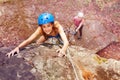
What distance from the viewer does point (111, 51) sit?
578 inches

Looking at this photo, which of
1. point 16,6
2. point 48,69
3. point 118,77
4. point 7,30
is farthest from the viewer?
point 16,6

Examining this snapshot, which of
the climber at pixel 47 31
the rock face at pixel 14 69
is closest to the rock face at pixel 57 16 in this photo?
the climber at pixel 47 31

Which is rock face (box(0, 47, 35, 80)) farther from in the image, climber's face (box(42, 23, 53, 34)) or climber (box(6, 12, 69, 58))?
climber's face (box(42, 23, 53, 34))

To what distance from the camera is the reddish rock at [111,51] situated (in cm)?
1429

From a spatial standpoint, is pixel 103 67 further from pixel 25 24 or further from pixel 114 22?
pixel 114 22

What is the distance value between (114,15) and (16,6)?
6076 mm

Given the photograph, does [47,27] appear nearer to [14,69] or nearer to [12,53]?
[12,53]

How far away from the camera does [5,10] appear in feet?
49.1

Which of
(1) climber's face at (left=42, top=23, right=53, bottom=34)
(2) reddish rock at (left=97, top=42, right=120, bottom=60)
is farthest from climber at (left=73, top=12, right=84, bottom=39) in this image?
(1) climber's face at (left=42, top=23, right=53, bottom=34)

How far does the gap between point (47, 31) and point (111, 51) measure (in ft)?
28.4

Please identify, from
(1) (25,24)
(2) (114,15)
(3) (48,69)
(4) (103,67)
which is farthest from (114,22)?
(3) (48,69)

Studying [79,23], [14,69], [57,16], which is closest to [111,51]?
[79,23]

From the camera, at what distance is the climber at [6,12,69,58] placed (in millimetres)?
6301

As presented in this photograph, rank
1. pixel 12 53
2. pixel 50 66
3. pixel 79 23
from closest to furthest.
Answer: pixel 50 66, pixel 12 53, pixel 79 23
